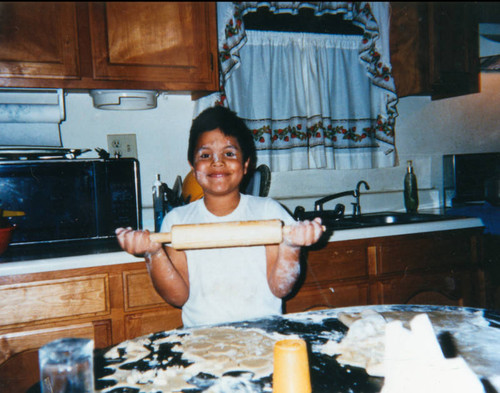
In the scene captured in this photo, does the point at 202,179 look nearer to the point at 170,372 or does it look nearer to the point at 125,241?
the point at 125,241

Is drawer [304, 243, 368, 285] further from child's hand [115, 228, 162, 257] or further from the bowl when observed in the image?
the bowl

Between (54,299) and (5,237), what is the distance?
271mm

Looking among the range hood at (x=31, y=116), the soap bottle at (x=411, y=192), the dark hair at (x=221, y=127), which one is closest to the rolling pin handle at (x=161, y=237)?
the dark hair at (x=221, y=127)

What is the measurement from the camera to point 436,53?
2131 millimetres

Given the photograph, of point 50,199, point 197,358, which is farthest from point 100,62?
point 197,358

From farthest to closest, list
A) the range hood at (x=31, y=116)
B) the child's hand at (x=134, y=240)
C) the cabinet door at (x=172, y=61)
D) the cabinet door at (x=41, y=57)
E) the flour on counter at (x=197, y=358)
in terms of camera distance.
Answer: the range hood at (x=31, y=116) < the cabinet door at (x=172, y=61) < the cabinet door at (x=41, y=57) < the child's hand at (x=134, y=240) < the flour on counter at (x=197, y=358)

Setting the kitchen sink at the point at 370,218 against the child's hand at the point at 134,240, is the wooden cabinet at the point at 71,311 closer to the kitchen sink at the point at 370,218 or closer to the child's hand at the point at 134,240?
the child's hand at the point at 134,240

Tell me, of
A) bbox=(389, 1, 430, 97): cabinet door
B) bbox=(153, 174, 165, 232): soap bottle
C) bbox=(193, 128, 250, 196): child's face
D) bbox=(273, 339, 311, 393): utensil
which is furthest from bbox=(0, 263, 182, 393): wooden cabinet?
bbox=(389, 1, 430, 97): cabinet door

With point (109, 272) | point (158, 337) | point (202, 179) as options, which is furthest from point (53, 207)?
point (158, 337)

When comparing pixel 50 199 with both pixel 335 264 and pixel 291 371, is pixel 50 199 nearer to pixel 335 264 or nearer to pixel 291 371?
pixel 335 264

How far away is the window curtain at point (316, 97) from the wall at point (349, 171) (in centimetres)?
13

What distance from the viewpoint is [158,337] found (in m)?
0.86

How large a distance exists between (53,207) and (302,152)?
50.6 inches

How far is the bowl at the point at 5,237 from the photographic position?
141 cm
